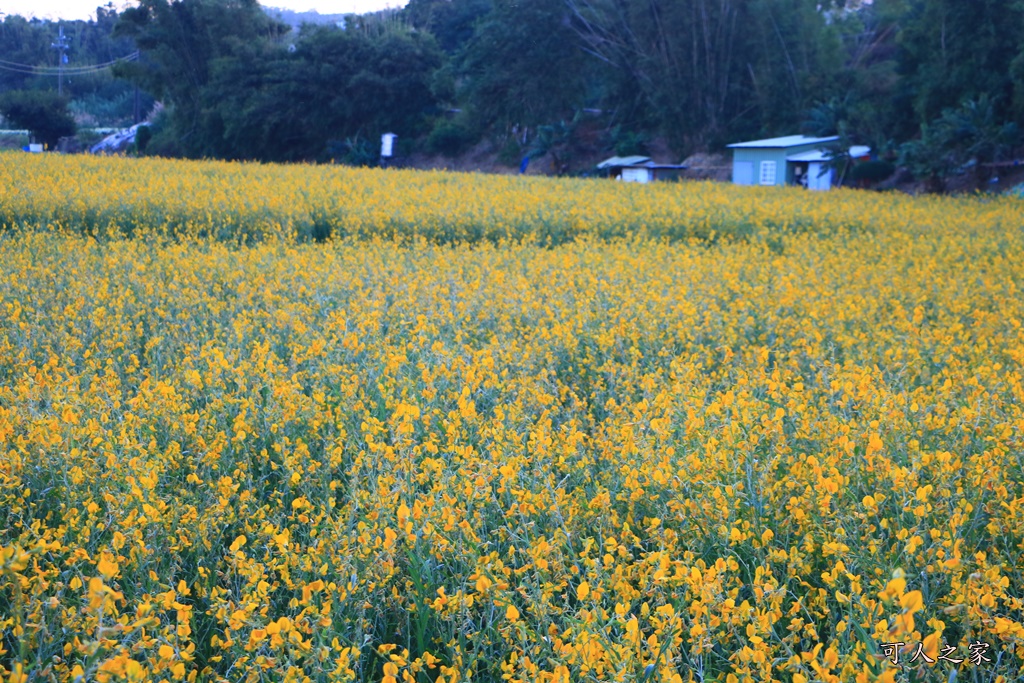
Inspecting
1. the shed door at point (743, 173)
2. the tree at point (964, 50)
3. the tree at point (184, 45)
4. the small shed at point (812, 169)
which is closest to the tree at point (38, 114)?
the tree at point (184, 45)

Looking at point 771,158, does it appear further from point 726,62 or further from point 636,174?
point 726,62

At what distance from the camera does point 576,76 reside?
36.2m

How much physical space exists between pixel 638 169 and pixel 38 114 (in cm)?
3796

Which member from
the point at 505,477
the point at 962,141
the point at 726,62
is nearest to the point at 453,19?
the point at 726,62

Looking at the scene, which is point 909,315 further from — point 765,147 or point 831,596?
point 765,147

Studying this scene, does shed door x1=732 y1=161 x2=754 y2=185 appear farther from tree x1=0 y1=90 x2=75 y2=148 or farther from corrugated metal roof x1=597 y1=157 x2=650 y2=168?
tree x1=0 y1=90 x2=75 y2=148

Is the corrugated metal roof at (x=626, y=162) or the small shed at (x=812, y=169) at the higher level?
the corrugated metal roof at (x=626, y=162)

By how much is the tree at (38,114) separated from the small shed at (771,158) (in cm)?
3993

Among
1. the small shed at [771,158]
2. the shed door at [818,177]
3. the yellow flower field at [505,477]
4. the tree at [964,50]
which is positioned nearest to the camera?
the yellow flower field at [505,477]

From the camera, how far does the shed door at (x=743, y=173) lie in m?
24.7

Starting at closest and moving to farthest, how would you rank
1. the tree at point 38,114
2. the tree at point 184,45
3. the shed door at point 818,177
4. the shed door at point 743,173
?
the shed door at point 818,177 < the shed door at point 743,173 < the tree at point 184,45 < the tree at point 38,114

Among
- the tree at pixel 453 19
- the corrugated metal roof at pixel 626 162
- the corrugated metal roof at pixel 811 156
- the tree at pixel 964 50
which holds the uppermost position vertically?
the tree at pixel 453 19

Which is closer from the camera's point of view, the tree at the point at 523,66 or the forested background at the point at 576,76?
the forested background at the point at 576,76

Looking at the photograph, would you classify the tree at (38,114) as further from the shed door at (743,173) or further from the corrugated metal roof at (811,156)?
the corrugated metal roof at (811,156)
